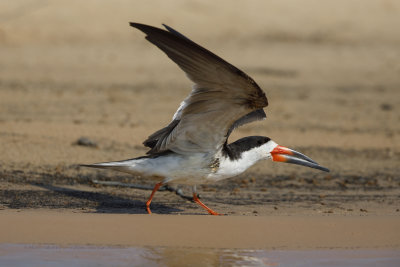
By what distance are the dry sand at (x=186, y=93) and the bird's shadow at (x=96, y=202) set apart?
20mm

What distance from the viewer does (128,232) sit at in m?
6.05

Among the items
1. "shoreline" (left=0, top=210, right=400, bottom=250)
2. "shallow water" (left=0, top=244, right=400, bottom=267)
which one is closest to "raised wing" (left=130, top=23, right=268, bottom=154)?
"shoreline" (left=0, top=210, right=400, bottom=250)

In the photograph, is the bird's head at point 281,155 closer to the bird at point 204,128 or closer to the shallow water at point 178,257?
the bird at point 204,128

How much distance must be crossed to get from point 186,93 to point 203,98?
935cm

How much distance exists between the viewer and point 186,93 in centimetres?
1570

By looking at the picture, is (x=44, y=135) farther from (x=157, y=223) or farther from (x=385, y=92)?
(x=385, y=92)

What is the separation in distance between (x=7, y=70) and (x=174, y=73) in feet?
11.9

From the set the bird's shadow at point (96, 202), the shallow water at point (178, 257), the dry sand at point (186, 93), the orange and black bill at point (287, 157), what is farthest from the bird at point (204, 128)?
the shallow water at point (178, 257)

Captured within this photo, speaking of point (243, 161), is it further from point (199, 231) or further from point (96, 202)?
point (96, 202)

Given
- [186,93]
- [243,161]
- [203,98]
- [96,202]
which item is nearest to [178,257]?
[203,98]

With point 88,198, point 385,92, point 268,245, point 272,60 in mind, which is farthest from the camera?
point 272,60

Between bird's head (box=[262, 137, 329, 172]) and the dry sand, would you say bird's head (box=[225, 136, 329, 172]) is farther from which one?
the dry sand

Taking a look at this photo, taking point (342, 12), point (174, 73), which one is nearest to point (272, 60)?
point (174, 73)

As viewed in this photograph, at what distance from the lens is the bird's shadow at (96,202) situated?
7352 mm
